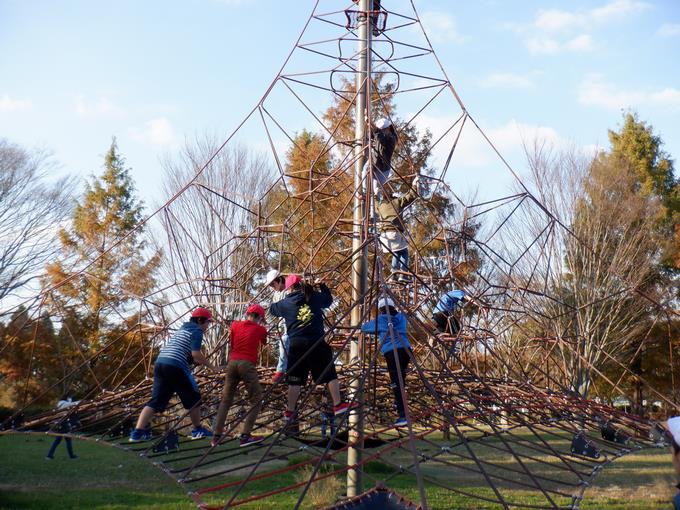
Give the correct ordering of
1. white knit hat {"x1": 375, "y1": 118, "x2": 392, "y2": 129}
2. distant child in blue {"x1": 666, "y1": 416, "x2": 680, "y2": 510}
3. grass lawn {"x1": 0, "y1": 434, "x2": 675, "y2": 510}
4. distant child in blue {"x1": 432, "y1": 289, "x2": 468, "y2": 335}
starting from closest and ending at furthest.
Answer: distant child in blue {"x1": 666, "y1": 416, "x2": 680, "y2": 510} → white knit hat {"x1": 375, "y1": 118, "x2": 392, "y2": 129} → distant child in blue {"x1": 432, "y1": 289, "x2": 468, "y2": 335} → grass lawn {"x1": 0, "y1": 434, "x2": 675, "y2": 510}

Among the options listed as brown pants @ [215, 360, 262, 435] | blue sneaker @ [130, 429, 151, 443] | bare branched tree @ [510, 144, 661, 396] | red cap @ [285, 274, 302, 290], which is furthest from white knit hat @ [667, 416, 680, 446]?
bare branched tree @ [510, 144, 661, 396]

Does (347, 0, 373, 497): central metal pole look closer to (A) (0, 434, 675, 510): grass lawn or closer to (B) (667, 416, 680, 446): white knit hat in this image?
(A) (0, 434, 675, 510): grass lawn

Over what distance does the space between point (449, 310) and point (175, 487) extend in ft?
18.0

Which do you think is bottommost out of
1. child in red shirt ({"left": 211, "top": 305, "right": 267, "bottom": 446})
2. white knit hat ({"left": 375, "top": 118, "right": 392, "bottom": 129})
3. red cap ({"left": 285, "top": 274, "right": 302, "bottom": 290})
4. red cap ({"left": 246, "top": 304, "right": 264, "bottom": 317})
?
child in red shirt ({"left": 211, "top": 305, "right": 267, "bottom": 446})

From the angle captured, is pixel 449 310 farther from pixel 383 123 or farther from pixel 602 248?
pixel 602 248

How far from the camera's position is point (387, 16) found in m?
8.57

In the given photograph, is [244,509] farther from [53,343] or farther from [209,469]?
[53,343]

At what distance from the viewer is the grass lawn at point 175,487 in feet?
30.3

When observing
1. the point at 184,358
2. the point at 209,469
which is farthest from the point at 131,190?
the point at 184,358

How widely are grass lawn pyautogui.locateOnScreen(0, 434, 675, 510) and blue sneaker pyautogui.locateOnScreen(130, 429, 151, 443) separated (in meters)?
2.76

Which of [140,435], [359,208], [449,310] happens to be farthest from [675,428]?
[359,208]

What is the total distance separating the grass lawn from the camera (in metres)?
9.23

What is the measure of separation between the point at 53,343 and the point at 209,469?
1086 cm

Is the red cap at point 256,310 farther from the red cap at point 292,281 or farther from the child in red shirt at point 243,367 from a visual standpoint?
the red cap at point 292,281
